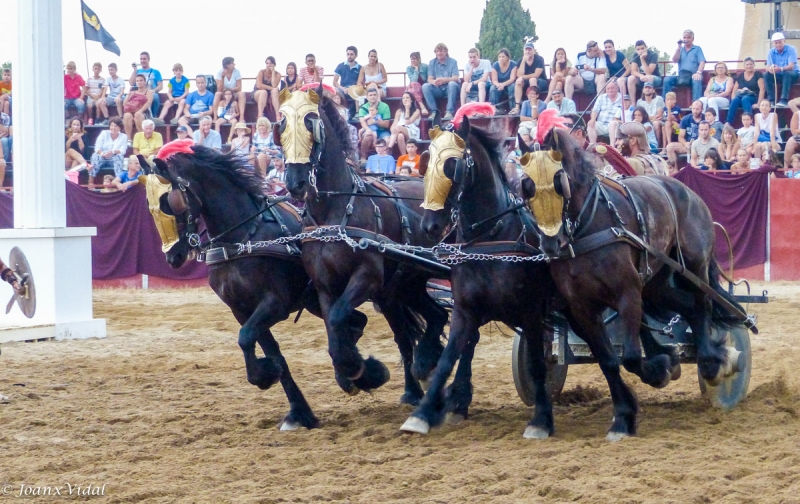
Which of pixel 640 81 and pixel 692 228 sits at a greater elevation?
pixel 640 81

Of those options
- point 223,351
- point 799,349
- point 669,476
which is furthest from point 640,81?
point 669,476

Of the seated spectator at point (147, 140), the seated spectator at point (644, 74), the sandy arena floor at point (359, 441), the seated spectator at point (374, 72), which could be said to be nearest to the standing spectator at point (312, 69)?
the seated spectator at point (374, 72)

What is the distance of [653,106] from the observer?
1550 centimetres

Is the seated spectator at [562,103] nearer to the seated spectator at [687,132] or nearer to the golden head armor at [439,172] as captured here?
the seated spectator at [687,132]

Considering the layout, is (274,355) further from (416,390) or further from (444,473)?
(444,473)

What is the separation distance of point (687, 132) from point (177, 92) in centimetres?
943

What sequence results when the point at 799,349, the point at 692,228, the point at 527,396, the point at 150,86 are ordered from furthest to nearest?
the point at 150,86 → the point at 799,349 → the point at 527,396 → the point at 692,228

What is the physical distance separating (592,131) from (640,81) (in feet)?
6.67

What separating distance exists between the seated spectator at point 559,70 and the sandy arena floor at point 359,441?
7.54 m

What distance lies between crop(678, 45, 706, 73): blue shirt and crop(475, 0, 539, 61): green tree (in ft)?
108

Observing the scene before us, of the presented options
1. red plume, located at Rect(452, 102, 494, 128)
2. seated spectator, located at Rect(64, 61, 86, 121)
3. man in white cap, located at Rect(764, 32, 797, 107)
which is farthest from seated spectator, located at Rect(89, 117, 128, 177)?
red plume, located at Rect(452, 102, 494, 128)

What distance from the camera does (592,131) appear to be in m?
14.9

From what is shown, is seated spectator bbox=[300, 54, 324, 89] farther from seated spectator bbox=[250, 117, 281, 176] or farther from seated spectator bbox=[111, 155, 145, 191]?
seated spectator bbox=[111, 155, 145, 191]

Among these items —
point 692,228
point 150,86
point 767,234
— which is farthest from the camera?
point 150,86
